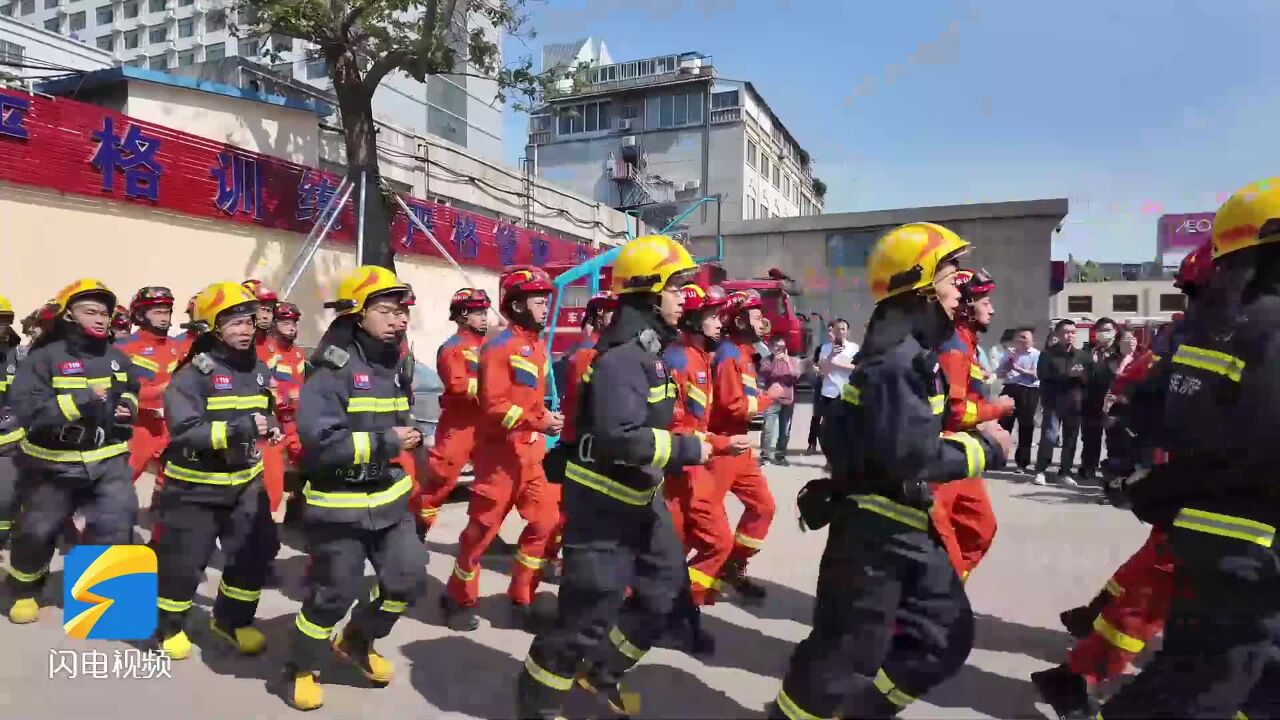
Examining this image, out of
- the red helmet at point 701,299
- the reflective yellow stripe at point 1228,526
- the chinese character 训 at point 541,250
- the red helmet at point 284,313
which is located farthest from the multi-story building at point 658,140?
the reflective yellow stripe at point 1228,526

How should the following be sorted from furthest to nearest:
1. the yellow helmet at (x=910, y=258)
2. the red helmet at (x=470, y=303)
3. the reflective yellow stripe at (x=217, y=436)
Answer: the red helmet at (x=470, y=303) → the reflective yellow stripe at (x=217, y=436) → the yellow helmet at (x=910, y=258)

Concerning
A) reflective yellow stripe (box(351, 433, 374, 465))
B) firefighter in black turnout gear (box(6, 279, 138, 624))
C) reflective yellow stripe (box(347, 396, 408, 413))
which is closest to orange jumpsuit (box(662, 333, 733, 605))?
reflective yellow stripe (box(347, 396, 408, 413))

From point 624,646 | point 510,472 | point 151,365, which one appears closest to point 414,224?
point 151,365

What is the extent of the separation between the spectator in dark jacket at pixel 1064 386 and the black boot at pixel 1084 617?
17.8ft

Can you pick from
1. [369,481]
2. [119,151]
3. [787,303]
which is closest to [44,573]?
[369,481]

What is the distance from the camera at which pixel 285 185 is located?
43.5 feet

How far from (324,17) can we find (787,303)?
460 inches

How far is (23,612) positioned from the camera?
16.3 feet

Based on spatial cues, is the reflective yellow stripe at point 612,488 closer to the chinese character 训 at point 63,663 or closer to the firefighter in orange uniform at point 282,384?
the firefighter in orange uniform at point 282,384

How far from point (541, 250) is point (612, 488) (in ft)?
58.6

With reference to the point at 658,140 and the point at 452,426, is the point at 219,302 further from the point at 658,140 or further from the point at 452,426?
the point at 658,140

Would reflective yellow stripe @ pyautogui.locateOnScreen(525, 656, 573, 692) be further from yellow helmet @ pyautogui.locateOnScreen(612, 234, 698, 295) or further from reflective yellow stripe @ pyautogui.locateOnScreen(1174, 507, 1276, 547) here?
reflective yellow stripe @ pyautogui.locateOnScreen(1174, 507, 1276, 547)

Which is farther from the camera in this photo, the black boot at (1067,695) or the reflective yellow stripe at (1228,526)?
the black boot at (1067,695)

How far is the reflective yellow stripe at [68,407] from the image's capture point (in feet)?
15.9
